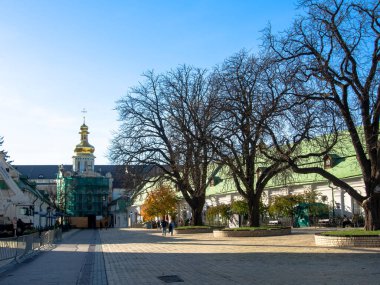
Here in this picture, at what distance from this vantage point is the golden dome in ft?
430

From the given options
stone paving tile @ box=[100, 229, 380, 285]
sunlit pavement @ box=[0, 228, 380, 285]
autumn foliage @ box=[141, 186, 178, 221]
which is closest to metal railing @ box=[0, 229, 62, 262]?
sunlit pavement @ box=[0, 228, 380, 285]

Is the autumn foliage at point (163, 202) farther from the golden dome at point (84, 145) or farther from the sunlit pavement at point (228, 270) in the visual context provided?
the golden dome at point (84, 145)

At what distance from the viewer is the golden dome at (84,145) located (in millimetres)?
131000

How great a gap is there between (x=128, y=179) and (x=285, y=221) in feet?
66.7

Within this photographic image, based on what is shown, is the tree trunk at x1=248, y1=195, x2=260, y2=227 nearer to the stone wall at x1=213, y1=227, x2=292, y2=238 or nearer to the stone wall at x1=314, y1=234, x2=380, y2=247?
the stone wall at x1=213, y1=227, x2=292, y2=238

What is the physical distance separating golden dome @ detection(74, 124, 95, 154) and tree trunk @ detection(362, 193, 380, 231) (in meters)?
114

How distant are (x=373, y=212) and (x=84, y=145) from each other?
11646 cm

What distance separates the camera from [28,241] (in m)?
23.3

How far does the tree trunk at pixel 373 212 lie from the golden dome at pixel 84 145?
114 m

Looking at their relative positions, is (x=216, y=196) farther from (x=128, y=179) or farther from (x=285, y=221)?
(x=128, y=179)

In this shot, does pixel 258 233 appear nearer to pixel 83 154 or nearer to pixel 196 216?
pixel 196 216

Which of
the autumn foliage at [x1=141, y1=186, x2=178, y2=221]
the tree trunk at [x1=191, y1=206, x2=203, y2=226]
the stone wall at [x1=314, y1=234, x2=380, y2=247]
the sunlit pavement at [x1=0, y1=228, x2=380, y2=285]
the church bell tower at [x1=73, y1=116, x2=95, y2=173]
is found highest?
the church bell tower at [x1=73, y1=116, x2=95, y2=173]

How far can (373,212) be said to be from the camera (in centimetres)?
2217

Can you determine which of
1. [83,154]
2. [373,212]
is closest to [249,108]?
[373,212]
